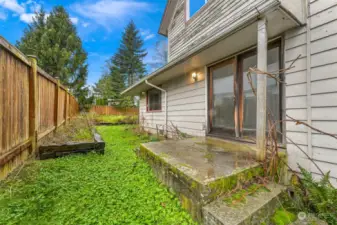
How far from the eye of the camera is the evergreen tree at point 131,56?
76.2 feet

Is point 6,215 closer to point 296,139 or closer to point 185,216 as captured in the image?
point 185,216

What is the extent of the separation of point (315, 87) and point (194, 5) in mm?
4141

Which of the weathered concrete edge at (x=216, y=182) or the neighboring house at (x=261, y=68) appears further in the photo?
the neighboring house at (x=261, y=68)

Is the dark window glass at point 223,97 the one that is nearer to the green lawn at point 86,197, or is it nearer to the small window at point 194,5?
the green lawn at point 86,197

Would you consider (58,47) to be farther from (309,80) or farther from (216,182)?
(309,80)

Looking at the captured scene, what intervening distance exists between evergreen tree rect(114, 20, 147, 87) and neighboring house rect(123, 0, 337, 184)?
19.3m

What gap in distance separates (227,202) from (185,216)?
18.4 inches

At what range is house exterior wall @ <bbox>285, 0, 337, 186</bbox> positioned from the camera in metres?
1.82

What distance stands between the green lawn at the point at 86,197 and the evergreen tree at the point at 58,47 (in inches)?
634

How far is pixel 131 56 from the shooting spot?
23531 mm

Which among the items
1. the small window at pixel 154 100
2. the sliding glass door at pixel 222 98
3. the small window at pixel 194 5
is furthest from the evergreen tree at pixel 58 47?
the sliding glass door at pixel 222 98

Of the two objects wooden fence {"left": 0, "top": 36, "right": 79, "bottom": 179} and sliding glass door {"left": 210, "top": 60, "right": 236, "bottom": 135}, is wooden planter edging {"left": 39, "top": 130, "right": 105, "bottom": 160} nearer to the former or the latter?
wooden fence {"left": 0, "top": 36, "right": 79, "bottom": 179}

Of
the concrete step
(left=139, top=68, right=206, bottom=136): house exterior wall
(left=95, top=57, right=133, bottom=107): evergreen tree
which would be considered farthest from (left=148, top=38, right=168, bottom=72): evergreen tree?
the concrete step

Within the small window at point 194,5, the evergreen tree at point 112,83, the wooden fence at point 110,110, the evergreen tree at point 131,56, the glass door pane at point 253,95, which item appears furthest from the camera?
the evergreen tree at point 131,56
